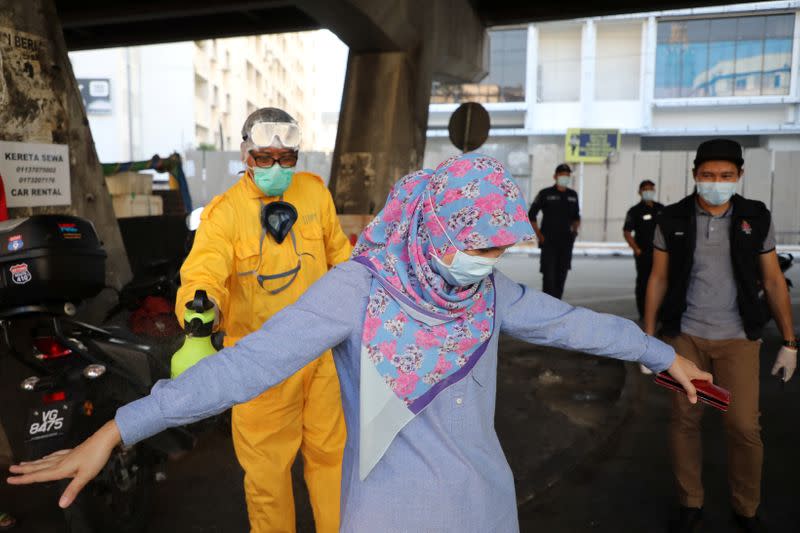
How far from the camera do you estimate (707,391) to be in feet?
7.22

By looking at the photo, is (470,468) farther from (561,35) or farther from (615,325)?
(561,35)

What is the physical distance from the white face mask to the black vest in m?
2.41

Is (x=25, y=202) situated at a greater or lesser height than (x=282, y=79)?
lesser

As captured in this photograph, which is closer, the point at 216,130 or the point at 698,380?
the point at 698,380

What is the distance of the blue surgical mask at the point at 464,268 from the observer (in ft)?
6.03

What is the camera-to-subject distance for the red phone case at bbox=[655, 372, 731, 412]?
2.18m

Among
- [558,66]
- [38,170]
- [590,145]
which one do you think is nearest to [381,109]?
[38,170]

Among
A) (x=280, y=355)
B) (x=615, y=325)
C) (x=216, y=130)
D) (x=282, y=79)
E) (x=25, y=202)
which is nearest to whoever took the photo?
(x=280, y=355)

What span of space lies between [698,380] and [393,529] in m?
1.02

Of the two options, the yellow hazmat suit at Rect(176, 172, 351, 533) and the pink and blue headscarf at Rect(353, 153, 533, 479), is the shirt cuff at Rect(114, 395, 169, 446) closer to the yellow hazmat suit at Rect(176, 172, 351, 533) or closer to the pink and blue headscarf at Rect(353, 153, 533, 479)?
the pink and blue headscarf at Rect(353, 153, 533, 479)

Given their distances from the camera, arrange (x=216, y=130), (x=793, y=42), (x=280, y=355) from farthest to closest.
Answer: (x=216, y=130) < (x=793, y=42) < (x=280, y=355)

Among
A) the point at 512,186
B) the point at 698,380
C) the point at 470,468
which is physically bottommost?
the point at 470,468

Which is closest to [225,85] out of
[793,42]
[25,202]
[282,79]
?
[282,79]

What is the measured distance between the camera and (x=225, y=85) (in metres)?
43.8
